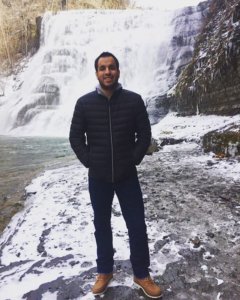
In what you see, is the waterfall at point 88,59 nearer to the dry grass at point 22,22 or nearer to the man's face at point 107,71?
the dry grass at point 22,22

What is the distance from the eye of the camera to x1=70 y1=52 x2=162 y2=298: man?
334 centimetres

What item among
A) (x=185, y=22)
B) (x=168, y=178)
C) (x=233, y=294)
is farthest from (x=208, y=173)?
(x=185, y=22)

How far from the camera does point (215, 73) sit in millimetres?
13961

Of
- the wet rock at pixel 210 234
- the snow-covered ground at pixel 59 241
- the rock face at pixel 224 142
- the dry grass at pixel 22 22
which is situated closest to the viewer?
the snow-covered ground at pixel 59 241

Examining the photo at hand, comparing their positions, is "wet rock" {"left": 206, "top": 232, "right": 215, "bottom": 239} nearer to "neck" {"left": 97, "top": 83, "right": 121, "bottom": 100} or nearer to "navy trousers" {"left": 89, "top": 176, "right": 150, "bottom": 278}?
"navy trousers" {"left": 89, "top": 176, "right": 150, "bottom": 278}

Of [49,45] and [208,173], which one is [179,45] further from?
[208,173]

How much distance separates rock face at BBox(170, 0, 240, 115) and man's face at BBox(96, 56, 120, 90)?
9678 mm

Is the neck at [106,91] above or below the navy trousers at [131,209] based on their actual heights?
above

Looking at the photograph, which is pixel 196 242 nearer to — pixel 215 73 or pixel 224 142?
pixel 224 142

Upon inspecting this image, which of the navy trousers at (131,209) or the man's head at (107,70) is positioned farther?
the navy trousers at (131,209)

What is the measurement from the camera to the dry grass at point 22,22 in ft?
146

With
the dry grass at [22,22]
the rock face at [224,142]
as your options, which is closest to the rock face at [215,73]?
the rock face at [224,142]

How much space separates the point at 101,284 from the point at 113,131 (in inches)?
59.7

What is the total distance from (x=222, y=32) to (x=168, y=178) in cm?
993
